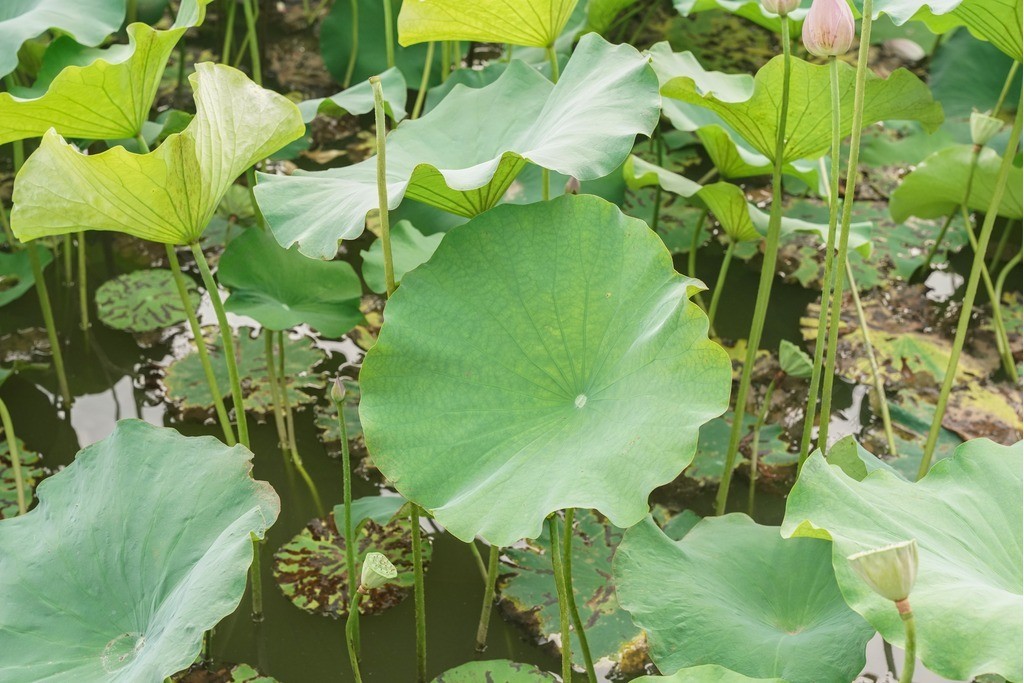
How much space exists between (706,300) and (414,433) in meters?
1.53

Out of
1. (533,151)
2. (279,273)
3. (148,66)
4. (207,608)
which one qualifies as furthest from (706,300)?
(207,608)

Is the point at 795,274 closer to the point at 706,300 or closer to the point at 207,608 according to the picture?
the point at 706,300

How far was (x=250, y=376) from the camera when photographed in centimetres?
236

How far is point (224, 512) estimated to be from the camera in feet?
4.53

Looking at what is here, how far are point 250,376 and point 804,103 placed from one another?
1.39 metres

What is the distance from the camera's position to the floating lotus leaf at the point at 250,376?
2.30 metres

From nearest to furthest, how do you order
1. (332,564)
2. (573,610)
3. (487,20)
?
(573,610)
(487,20)
(332,564)

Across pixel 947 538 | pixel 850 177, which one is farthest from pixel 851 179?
pixel 947 538

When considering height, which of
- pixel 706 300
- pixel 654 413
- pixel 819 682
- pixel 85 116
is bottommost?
pixel 706 300

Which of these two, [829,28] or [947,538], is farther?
[829,28]

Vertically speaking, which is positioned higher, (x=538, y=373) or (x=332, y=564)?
(x=538, y=373)

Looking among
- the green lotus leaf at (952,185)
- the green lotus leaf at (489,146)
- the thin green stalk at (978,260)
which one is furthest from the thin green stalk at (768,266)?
the green lotus leaf at (952,185)

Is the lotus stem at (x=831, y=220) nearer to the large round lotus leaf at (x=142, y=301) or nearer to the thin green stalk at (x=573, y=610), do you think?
the thin green stalk at (x=573, y=610)

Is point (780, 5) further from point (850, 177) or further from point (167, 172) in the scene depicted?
point (167, 172)
